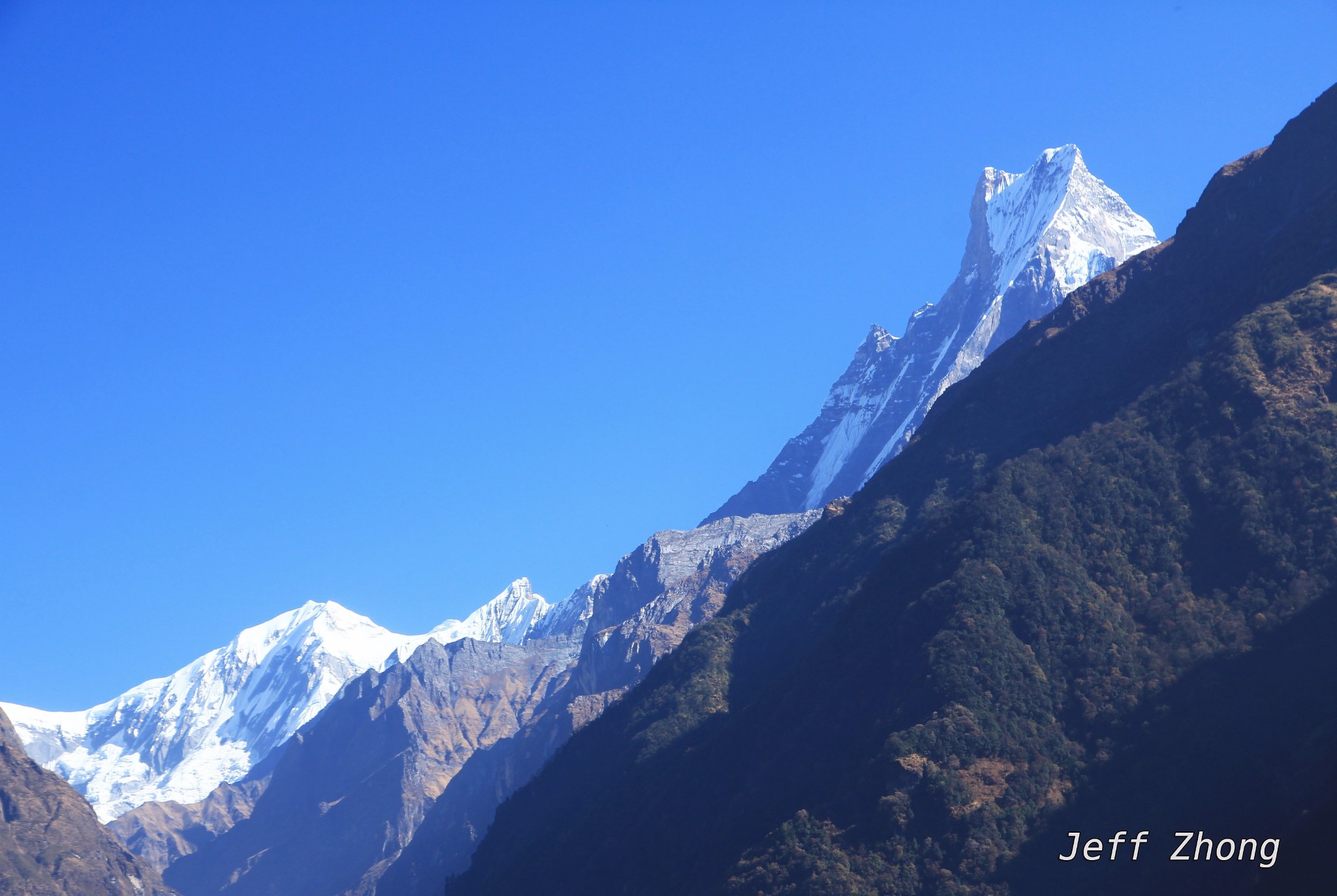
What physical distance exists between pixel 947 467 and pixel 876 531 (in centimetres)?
1175

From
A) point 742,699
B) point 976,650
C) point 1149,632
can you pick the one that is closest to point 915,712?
point 976,650

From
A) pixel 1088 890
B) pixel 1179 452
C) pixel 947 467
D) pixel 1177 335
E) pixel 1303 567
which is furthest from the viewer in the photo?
pixel 947 467

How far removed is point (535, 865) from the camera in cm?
15612

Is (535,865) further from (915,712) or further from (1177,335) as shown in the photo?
(1177,335)

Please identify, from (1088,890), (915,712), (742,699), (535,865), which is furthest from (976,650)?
(535,865)

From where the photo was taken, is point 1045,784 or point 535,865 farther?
point 535,865

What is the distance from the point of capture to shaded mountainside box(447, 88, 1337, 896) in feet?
315

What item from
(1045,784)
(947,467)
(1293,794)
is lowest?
(1293,794)

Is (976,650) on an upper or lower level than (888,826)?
upper

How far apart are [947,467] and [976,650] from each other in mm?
56473

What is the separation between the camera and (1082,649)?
365ft

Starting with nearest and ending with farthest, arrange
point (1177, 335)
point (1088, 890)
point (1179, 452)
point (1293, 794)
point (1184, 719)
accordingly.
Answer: point (1293, 794)
point (1088, 890)
point (1184, 719)
point (1179, 452)
point (1177, 335)

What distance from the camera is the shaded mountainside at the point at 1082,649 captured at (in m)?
95.9

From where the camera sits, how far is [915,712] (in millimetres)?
111062
